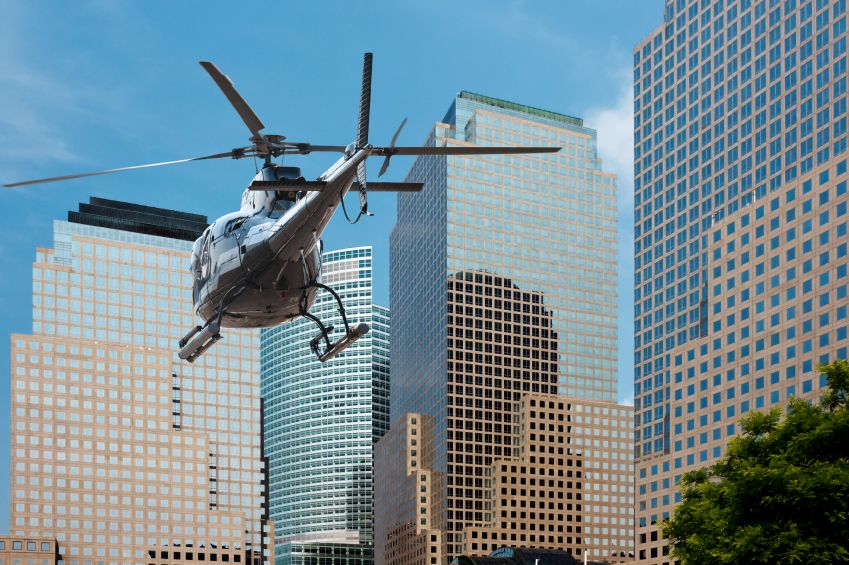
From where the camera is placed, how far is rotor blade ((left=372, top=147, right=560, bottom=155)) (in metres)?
43.0

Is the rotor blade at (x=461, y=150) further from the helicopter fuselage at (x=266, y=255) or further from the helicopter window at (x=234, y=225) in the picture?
the helicopter window at (x=234, y=225)

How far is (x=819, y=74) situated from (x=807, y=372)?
4128 cm

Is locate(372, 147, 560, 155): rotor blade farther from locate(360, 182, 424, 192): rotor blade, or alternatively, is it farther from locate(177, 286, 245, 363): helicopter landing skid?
locate(177, 286, 245, 363): helicopter landing skid

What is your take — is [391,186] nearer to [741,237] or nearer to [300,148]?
[300,148]

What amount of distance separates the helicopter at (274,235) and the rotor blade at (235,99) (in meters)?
0.04

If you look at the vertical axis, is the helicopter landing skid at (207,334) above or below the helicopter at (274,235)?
below

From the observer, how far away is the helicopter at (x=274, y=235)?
152 feet

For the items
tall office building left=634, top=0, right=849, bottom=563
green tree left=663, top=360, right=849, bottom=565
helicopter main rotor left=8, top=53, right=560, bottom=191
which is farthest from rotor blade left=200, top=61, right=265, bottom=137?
tall office building left=634, top=0, right=849, bottom=563

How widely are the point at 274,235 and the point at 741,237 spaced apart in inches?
4469

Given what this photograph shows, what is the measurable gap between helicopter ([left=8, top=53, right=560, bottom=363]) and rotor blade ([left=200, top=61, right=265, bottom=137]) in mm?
35

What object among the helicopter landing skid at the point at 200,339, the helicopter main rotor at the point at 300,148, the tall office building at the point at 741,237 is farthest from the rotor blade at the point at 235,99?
the tall office building at the point at 741,237

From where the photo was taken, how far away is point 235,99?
45.2 meters

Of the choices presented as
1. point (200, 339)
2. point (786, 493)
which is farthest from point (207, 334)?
point (786, 493)

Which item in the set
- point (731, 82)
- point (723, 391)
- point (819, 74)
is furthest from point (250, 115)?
point (731, 82)
